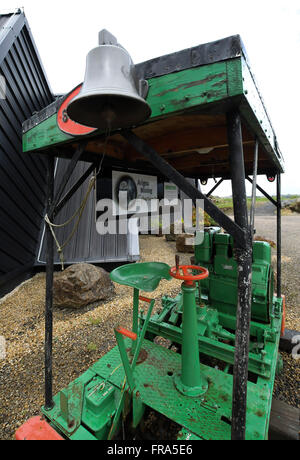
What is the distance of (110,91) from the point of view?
4.17 ft

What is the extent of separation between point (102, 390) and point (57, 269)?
557cm

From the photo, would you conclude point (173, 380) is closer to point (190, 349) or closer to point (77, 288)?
point (190, 349)

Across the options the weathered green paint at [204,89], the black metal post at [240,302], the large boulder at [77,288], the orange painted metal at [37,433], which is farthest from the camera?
the large boulder at [77,288]

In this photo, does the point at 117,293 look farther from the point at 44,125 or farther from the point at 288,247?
the point at 288,247

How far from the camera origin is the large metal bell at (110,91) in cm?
132

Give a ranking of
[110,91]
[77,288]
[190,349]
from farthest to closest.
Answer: [77,288] → [190,349] → [110,91]

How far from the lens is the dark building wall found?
4.66 metres

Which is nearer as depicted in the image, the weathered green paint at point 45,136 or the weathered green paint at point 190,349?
the weathered green paint at point 190,349

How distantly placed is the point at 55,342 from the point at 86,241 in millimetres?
3587

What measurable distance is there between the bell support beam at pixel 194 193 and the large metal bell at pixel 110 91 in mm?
195

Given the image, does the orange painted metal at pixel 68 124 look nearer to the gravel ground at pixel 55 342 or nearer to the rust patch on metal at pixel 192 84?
the rust patch on metal at pixel 192 84

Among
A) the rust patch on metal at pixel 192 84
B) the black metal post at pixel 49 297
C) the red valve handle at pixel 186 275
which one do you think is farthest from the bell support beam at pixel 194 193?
the black metal post at pixel 49 297

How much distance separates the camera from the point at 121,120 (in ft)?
5.31

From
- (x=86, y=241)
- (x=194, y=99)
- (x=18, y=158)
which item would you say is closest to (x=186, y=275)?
(x=194, y=99)
